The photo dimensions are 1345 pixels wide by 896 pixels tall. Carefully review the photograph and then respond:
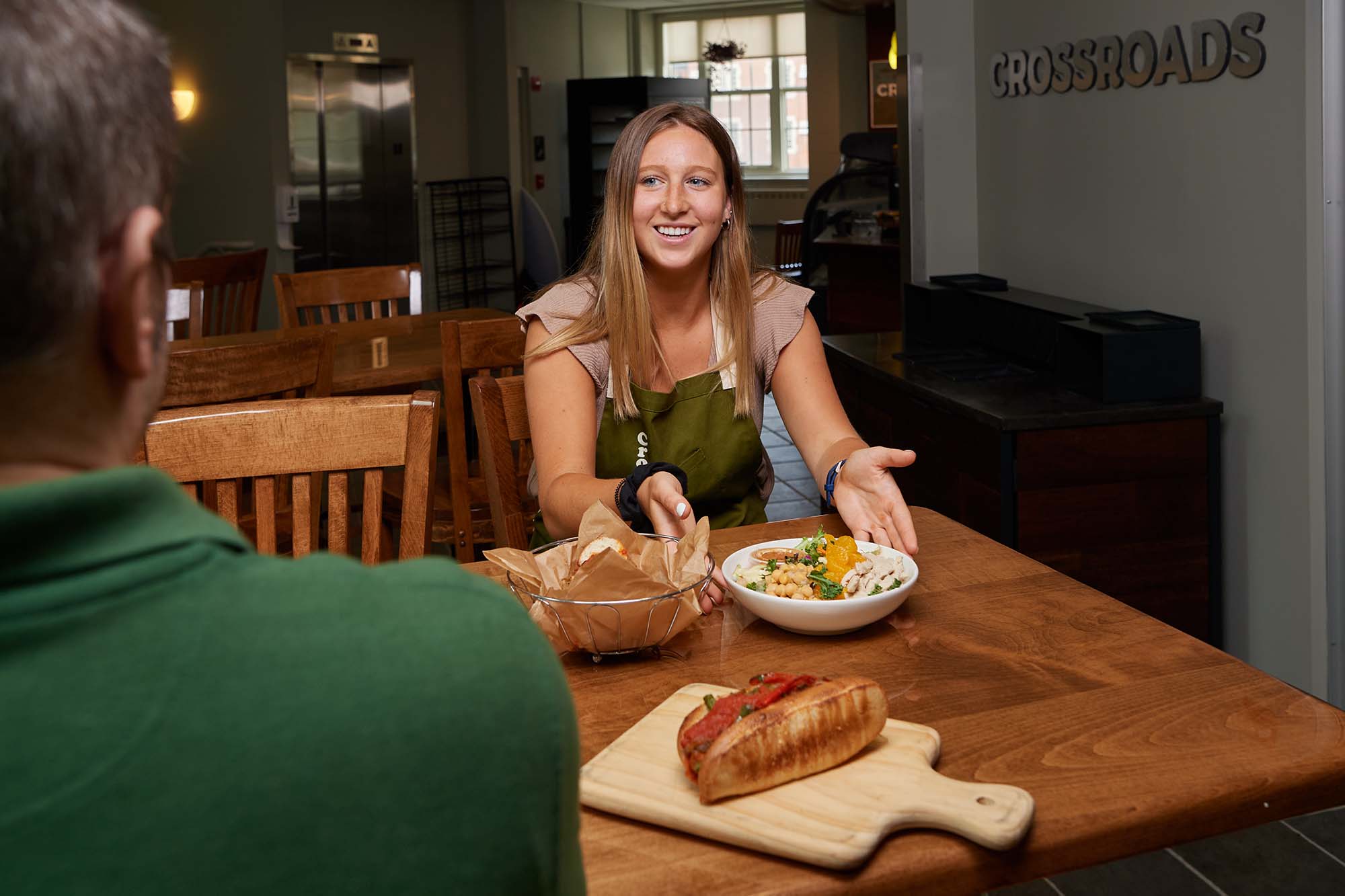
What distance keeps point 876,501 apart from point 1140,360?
1.55 metres

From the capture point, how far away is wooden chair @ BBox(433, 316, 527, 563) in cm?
279

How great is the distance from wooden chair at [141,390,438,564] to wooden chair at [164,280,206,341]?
2437 millimetres

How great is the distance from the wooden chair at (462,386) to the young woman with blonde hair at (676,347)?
0.53 metres

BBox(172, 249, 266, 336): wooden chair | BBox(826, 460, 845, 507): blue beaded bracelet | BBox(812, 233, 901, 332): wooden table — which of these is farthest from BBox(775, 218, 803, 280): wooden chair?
BBox(826, 460, 845, 507): blue beaded bracelet

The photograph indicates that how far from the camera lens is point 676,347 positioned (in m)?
2.27

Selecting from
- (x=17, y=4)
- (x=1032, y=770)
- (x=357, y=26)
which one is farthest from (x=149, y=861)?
(x=357, y=26)

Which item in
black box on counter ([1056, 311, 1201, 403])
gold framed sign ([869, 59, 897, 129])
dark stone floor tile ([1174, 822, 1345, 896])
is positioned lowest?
dark stone floor tile ([1174, 822, 1345, 896])

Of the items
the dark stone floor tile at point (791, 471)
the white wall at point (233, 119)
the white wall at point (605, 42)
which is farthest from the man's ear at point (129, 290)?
the white wall at point (605, 42)

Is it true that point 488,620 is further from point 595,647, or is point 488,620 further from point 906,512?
point 906,512

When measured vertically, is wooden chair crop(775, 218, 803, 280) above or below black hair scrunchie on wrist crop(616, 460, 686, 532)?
above

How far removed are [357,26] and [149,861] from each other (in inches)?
430

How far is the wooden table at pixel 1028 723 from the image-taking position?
93 centimetres

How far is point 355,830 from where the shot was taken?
20.1 inches

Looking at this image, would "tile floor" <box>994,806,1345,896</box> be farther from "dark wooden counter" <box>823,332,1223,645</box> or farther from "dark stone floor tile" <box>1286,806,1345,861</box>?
"dark wooden counter" <box>823,332,1223,645</box>
